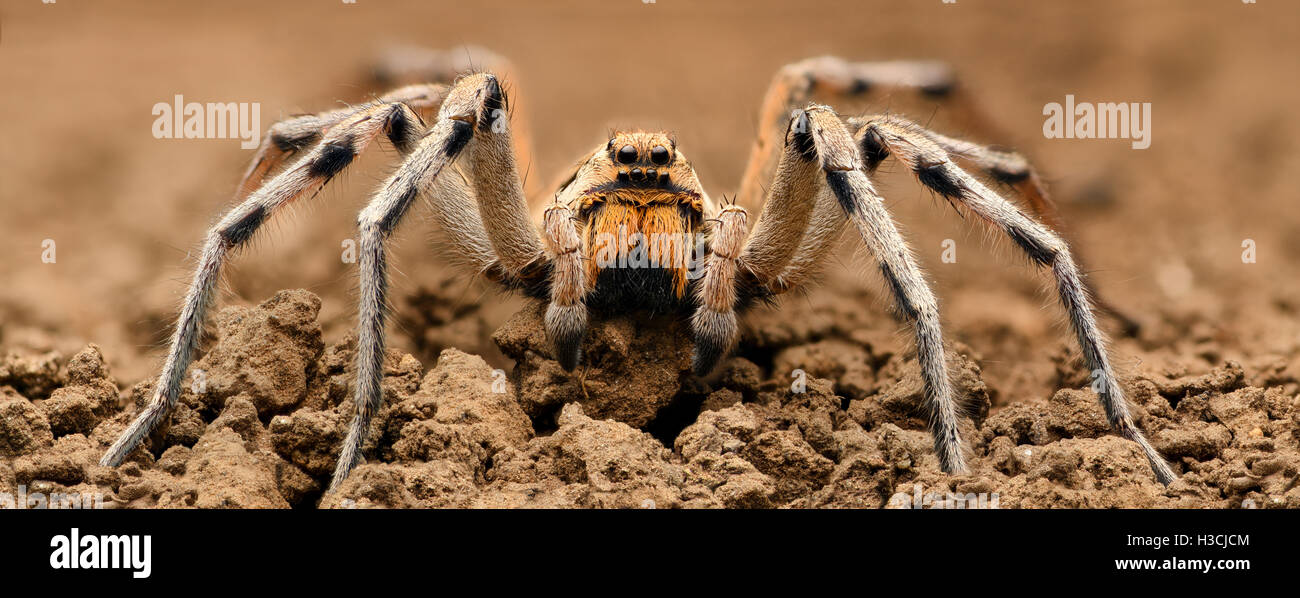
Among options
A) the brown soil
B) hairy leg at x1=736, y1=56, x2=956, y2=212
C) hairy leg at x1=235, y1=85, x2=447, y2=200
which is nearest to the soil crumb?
the brown soil

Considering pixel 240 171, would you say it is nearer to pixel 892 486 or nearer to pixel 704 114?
pixel 892 486

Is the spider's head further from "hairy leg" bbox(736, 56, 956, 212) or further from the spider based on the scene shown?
"hairy leg" bbox(736, 56, 956, 212)

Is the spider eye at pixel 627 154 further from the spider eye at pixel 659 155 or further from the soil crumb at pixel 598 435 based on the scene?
the soil crumb at pixel 598 435

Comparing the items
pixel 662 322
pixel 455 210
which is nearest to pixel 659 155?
pixel 662 322

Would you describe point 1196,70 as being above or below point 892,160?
above

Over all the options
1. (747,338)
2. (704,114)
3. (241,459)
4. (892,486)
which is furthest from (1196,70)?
(241,459)

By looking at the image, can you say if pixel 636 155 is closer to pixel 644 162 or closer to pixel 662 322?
pixel 644 162
